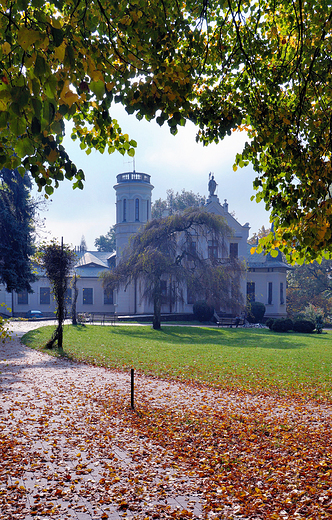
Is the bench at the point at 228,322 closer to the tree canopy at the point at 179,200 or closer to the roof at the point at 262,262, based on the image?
the roof at the point at 262,262

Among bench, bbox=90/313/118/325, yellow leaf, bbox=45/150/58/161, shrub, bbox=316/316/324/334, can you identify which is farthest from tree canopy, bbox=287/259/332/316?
yellow leaf, bbox=45/150/58/161

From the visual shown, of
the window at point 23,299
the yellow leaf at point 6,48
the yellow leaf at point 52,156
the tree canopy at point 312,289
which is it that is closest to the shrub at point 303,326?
the tree canopy at point 312,289

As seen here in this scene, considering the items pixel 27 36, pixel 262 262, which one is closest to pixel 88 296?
pixel 262 262

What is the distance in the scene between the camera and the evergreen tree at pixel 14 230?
85.4 feet

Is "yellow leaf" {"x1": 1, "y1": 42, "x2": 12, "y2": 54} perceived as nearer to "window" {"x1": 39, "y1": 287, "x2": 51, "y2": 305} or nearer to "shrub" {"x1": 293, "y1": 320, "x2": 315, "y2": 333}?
"shrub" {"x1": 293, "y1": 320, "x2": 315, "y2": 333}

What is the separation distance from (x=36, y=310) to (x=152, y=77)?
4251 centimetres

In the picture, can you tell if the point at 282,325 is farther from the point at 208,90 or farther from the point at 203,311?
the point at 208,90

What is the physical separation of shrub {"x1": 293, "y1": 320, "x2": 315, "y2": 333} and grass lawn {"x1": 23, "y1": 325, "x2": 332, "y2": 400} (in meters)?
8.10

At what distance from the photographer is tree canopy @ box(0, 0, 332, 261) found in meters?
4.47

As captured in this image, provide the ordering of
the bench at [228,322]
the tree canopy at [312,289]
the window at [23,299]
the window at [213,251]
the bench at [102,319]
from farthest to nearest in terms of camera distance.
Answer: the tree canopy at [312,289]
the window at [23,299]
the bench at [102,319]
the bench at [228,322]
the window at [213,251]

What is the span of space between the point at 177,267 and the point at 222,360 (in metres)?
13.2

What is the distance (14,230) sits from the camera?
26.2 meters

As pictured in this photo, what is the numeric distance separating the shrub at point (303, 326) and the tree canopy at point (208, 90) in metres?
25.5

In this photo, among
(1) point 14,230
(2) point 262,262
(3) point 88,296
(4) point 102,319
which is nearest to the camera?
(1) point 14,230
